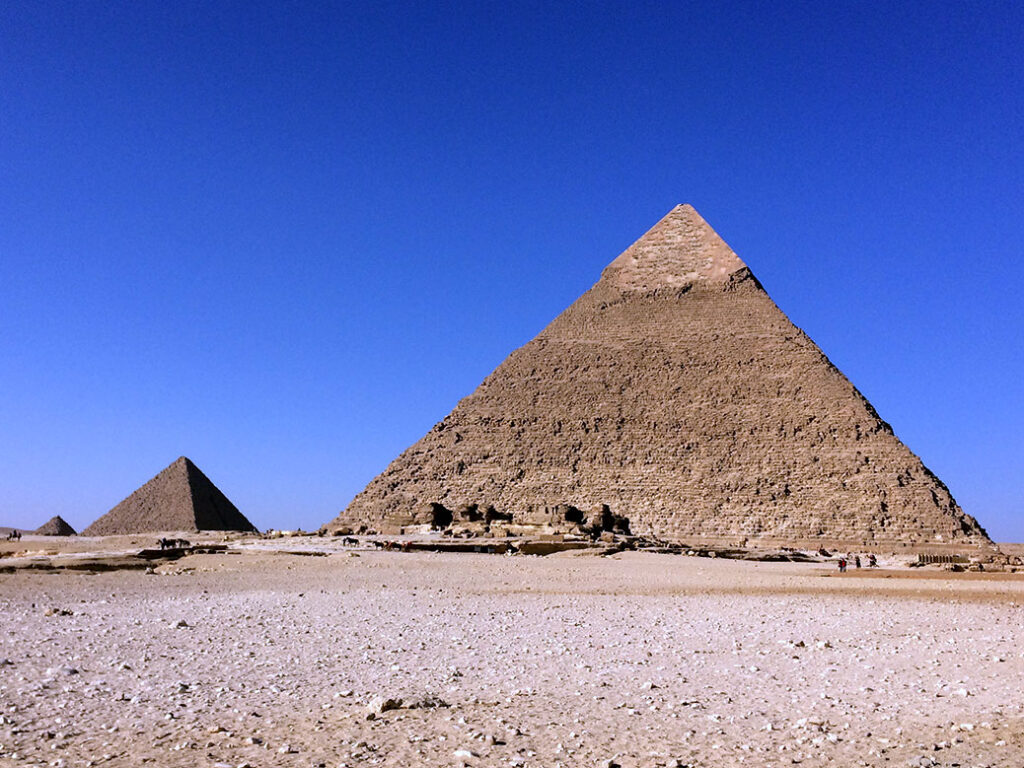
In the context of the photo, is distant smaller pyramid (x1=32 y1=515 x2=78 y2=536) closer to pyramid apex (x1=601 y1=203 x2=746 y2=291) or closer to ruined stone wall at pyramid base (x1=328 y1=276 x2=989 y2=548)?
ruined stone wall at pyramid base (x1=328 y1=276 x2=989 y2=548)

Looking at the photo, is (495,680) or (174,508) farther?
(174,508)

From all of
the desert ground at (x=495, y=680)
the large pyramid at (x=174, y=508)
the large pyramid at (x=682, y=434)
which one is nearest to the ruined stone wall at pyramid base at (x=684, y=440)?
the large pyramid at (x=682, y=434)

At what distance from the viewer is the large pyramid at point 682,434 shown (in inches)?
2031

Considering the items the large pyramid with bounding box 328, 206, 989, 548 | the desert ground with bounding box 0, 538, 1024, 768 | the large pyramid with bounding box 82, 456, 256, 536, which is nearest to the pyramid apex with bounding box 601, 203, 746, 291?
the large pyramid with bounding box 328, 206, 989, 548

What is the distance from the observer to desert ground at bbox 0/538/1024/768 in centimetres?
432

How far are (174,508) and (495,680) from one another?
51.6 metres

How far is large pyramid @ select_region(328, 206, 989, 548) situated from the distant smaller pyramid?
1822 cm

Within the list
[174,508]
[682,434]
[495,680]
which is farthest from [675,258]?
[495,680]

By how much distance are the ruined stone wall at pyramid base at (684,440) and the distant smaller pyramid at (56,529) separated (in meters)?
17.9

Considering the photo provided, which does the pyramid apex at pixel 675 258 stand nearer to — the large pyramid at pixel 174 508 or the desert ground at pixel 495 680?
the large pyramid at pixel 174 508

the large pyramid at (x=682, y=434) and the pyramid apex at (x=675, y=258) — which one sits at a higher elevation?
the pyramid apex at (x=675, y=258)

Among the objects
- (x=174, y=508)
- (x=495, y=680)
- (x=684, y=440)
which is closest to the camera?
(x=495, y=680)

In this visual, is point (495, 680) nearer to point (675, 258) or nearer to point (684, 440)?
point (684, 440)

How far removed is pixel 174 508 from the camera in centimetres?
5372
